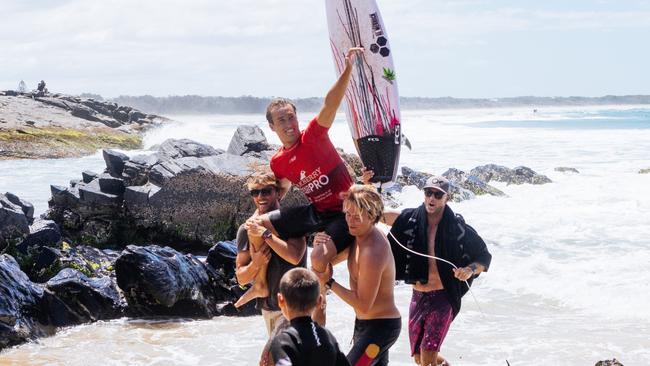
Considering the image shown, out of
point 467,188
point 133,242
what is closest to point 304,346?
point 133,242

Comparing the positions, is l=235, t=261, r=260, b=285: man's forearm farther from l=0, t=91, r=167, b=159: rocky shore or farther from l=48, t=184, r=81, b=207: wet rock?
l=0, t=91, r=167, b=159: rocky shore

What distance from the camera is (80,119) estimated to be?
38.5 metres

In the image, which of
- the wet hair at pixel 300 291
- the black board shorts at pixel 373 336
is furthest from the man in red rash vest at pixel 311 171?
the wet hair at pixel 300 291

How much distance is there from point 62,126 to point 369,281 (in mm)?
32389

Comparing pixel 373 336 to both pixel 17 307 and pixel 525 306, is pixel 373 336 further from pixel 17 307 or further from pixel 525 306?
pixel 525 306

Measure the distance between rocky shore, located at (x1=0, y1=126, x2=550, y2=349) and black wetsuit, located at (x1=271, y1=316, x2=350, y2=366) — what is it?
16.3 feet

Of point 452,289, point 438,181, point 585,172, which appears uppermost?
point 438,181

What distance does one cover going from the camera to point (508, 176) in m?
21.5

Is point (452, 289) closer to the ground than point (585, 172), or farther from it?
farther from it

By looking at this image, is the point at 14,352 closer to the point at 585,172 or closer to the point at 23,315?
the point at 23,315

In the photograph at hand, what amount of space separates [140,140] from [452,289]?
33429mm

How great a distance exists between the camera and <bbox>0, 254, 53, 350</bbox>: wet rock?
7789 mm

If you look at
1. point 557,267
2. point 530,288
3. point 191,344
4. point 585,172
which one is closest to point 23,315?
point 191,344

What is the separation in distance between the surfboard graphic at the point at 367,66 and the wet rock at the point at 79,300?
342 cm
